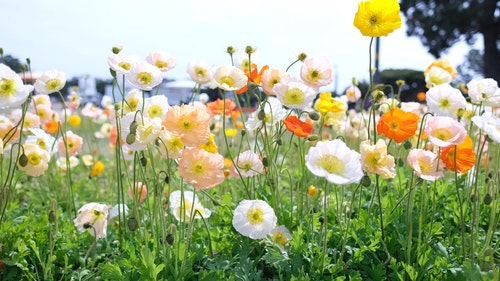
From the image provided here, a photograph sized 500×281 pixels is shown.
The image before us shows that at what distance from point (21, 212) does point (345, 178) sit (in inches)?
62.9

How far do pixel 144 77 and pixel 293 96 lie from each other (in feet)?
1.29

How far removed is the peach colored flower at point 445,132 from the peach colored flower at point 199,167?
1.57ft

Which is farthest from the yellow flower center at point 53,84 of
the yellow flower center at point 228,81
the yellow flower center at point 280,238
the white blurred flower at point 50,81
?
the yellow flower center at point 280,238

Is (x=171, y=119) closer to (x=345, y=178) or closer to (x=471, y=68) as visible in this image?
(x=345, y=178)

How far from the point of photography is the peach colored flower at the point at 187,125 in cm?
128

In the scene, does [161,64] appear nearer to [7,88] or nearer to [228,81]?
[228,81]

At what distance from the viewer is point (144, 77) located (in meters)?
1.49

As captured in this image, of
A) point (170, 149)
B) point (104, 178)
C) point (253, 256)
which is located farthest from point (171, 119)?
point (104, 178)

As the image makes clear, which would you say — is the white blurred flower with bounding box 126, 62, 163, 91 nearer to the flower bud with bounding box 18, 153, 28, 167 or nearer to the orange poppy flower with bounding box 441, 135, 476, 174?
the flower bud with bounding box 18, 153, 28, 167

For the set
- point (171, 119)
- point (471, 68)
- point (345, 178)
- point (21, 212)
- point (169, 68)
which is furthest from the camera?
point (471, 68)

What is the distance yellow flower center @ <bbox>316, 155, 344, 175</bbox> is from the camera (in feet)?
3.94

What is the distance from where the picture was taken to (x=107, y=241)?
5.98ft

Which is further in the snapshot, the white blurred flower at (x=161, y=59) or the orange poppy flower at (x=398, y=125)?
the white blurred flower at (x=161, y=59)

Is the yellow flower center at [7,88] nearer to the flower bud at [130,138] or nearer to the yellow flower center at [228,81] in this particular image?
the flower bud at [130,138]
